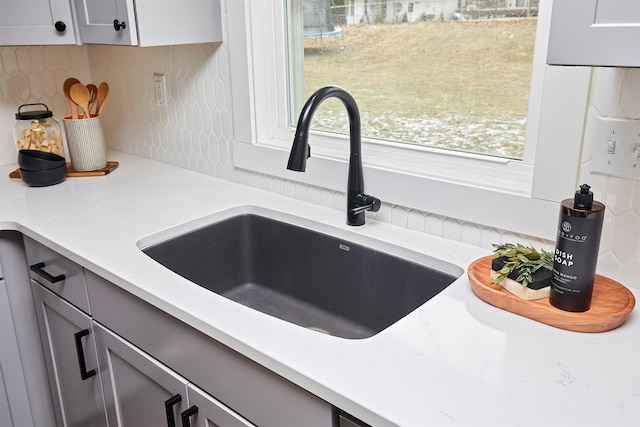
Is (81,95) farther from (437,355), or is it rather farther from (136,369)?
(437,355)

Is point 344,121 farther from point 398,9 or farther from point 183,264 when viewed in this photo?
point 183,264

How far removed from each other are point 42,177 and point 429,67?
1254 mm

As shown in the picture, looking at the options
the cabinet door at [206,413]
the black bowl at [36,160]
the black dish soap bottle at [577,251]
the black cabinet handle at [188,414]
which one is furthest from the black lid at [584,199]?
the black bowl at [36,160]

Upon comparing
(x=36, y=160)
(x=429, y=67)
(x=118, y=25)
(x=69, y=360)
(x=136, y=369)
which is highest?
(x=118, y=25)

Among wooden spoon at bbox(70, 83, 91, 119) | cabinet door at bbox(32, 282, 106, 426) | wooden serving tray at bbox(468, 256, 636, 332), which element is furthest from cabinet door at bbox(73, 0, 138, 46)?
wooden serving tray at bbox(468, 256, 636, 332)

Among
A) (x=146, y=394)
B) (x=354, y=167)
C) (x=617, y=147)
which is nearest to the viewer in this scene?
(x=617, y=147)

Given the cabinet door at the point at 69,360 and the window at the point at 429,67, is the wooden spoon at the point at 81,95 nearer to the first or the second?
the cabinet door at the point at 69,360

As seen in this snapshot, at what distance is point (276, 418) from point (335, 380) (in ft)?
0.60

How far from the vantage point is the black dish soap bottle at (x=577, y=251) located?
2.90 ft

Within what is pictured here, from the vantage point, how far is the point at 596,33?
69 cm

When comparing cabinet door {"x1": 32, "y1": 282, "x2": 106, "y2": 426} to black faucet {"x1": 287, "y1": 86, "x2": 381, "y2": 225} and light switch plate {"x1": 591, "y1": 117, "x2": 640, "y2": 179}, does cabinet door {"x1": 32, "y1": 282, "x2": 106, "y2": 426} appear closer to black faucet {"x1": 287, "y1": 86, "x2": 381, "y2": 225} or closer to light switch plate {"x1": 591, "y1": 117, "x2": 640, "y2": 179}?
black faucet {"x1": 287, "y1": 86, "x2": 381, "y2": 225}

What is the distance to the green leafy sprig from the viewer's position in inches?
38.8

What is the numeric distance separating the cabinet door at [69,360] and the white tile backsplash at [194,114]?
2.10ft

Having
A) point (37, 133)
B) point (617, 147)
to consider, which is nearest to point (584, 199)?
point (617, 147)
